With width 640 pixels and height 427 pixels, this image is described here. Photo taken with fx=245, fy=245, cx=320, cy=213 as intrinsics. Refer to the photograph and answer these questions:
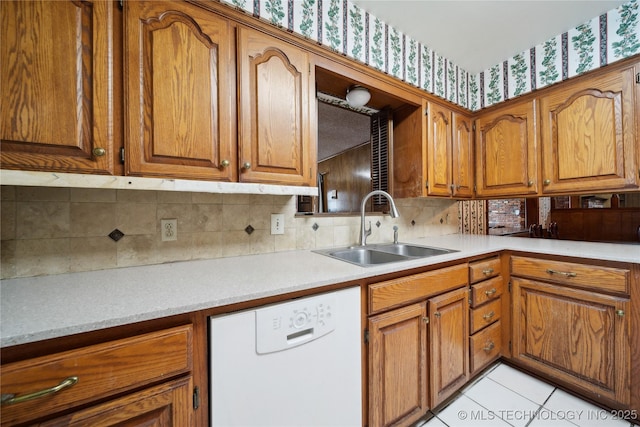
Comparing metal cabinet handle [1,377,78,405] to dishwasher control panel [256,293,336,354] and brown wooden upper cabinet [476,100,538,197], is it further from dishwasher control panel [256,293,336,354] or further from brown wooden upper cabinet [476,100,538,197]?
brown wooden upper cabinet [476,100,538,197]

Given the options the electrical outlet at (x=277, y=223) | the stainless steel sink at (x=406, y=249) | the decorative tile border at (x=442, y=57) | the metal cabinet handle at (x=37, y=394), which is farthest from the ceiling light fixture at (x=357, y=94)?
the metal cabinet handle at (x=37, y=394)

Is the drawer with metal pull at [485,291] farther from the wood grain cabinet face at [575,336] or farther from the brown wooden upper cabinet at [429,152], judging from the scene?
the brown wooden upper cabinet at [429,152]

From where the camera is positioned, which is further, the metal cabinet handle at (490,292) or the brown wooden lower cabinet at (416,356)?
the metal cabinet handle at (490,292)

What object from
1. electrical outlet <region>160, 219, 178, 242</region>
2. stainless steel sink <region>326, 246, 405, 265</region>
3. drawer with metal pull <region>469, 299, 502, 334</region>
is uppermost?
electrical outlet <region>160, 219, 178, 242</region>

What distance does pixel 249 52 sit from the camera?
3.67 ft

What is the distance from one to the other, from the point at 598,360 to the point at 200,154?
2.32 m

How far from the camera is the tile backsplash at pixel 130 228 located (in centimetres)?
93

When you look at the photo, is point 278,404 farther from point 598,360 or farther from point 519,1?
point 519,1

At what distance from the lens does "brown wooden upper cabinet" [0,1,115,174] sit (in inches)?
28.3

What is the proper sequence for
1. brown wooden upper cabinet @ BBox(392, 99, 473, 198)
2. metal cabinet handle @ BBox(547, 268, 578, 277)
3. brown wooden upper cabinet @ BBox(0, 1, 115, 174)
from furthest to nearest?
brown wooden upper cabinet @ BBox(392, 99, 473, 198)
metal cabinet handle @ BBox(547, 268, 578, 277)
brown wooden upper cabinet @ BBox(0, 1, 115, 174)

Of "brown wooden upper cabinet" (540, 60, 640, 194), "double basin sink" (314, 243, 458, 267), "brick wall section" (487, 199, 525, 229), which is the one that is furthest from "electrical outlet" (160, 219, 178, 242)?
"brick wall section" (487, 199, 525, 229)

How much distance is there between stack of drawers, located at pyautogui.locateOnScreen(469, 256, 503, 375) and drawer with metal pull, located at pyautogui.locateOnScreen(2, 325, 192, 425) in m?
1.56

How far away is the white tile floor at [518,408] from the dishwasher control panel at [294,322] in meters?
0.94

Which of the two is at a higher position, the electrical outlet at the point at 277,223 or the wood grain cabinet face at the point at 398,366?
the electrical outlet at the point at 277,223
